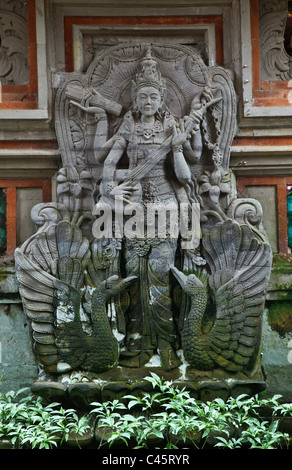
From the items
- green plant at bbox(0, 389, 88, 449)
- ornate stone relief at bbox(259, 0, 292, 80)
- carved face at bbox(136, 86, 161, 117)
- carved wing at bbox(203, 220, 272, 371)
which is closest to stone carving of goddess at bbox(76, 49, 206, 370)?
carved face at bbox(136, 86, 161, 117)

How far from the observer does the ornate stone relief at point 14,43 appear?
6.09 meters

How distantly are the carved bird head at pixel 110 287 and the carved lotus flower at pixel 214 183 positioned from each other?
0.88 metres

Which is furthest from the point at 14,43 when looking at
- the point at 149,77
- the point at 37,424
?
the point at 37,424

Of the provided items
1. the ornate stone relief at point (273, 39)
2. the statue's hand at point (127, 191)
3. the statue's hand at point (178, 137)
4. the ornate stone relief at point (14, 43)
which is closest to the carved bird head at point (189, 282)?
the statue's hand at point (127, 191)

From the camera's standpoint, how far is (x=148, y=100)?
5652 mm

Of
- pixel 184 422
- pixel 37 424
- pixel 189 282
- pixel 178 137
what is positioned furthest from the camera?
pixel 178 137

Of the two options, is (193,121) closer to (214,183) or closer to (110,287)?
(214,183)

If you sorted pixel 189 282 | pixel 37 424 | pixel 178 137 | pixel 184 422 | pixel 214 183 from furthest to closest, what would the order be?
pixel 214 183 → pixel 178 137 → pixel 189 282 → pixel 37 424 → pixel 184 422

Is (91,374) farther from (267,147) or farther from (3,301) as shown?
(267,147)

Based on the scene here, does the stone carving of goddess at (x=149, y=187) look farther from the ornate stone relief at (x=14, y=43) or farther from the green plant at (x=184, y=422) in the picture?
the ornate stone relief at (x=14, y=43)

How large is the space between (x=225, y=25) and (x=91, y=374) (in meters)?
2.94

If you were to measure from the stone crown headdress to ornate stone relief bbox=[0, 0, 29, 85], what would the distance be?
978 millimetres

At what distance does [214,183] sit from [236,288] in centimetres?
84

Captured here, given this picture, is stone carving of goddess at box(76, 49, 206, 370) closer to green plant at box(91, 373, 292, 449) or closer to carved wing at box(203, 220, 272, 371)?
carved wing at box(203, 220, 272, 371)
